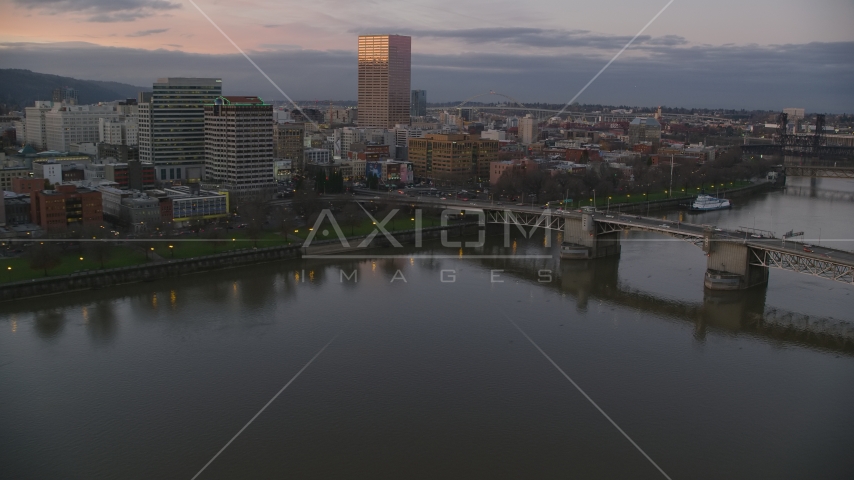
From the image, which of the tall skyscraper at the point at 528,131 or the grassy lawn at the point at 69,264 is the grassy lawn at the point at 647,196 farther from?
the tall skyscraper at the point at 528,131

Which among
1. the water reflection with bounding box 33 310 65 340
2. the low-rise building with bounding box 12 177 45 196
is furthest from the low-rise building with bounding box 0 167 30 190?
the water reflection with bounding box 33 310 65 340

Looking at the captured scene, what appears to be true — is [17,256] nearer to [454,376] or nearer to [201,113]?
[454,376]

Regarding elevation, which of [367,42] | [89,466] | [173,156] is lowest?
[89,466]

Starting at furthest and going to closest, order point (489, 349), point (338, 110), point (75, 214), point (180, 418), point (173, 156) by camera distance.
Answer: point (338, 110)
point (173, 156)
point (75, 214)
point (489, 349)
point (180, 418)

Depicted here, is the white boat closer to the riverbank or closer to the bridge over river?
the riverbank

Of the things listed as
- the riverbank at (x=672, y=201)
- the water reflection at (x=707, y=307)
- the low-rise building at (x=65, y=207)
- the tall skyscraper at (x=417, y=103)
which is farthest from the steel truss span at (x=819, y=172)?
→ the tall skyscraper at (x=417, y=103)

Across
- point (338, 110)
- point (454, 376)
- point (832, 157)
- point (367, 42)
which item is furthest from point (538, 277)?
point (338, 110)
